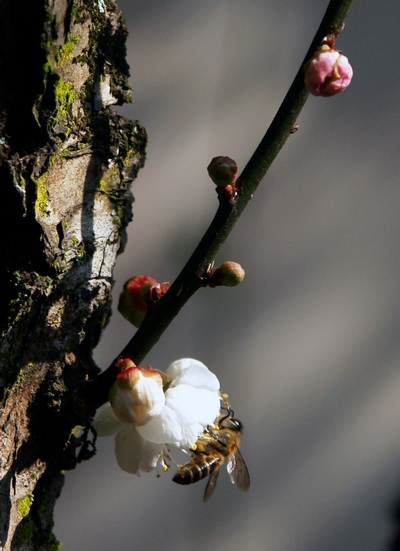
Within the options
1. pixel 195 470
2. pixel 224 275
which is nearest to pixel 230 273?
pixel 224 275

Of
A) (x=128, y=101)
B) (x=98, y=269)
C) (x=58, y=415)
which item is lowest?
→ (x=58, y=415)

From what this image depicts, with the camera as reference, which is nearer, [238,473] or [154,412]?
[154,412]

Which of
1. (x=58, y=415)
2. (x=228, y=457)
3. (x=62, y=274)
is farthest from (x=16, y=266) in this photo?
(x=228, y=457)

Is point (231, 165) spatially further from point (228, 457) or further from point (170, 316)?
point (228, 457)

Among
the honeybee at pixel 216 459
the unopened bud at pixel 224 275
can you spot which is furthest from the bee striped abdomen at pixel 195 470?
the unopened bud at pixel 224 275

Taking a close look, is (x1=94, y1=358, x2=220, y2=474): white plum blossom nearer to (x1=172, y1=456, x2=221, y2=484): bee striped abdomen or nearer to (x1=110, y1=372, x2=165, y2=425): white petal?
(x1=110, y1=372, x2=165, y2=425): white petal

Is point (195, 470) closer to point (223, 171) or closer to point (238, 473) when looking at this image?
point (238, 473)
